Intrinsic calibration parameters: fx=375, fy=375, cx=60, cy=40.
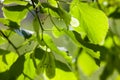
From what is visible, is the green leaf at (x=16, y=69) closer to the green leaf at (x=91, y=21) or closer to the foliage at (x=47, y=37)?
the foliage at (x=47, y=37)

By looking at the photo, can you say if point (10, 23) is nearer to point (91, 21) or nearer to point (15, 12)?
point (15, 12)

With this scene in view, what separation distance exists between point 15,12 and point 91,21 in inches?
4.6

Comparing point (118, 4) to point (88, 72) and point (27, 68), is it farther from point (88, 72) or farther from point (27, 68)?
point (27, 68)

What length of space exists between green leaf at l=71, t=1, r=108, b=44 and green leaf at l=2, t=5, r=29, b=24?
0.25 ft

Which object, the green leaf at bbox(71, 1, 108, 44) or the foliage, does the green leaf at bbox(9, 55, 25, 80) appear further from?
the green leaf at bbox(71, 1, 108, 44)

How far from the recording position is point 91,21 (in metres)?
0.57

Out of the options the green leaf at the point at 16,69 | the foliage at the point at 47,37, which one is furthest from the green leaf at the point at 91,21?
the green leaf at the point at 16,69

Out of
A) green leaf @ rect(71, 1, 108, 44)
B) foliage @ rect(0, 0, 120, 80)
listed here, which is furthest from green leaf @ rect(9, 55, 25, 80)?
green leaf @ rect(71, 1, 108, 44)

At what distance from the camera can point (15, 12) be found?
0.57m

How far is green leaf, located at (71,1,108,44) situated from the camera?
56 centimetres

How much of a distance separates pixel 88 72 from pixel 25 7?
2.01 ft

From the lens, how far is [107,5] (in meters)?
1.17

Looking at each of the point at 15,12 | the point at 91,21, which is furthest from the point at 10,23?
the point at 91,21

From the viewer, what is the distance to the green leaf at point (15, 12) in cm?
56
